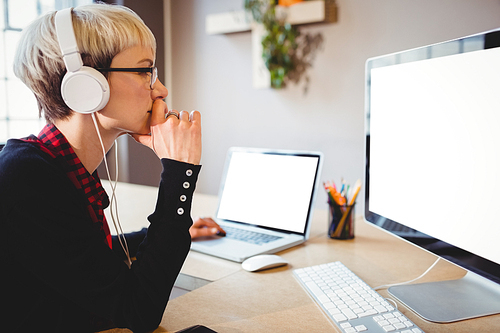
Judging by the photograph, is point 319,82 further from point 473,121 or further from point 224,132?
point 473,121

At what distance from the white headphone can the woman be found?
0.07ft

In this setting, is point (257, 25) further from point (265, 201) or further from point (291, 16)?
point (265, 201)

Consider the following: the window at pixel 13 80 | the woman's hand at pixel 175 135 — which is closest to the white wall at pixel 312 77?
the window at pixel 13 80

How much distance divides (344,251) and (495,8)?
1.91 metres

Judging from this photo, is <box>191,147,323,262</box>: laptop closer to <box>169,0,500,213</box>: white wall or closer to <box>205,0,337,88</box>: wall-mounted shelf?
<box>169,0,500,213</box>: white wall

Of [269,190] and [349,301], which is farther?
[269,190]

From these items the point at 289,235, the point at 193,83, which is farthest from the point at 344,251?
the point at 193,83

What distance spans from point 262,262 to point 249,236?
231mm

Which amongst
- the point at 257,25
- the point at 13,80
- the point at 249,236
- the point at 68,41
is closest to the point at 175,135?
the point at 68,41

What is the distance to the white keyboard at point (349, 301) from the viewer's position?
24.6 inches

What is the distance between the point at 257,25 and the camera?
293cm

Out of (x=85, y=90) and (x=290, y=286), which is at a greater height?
(x=85, y=90)

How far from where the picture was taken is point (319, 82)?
9.29ft

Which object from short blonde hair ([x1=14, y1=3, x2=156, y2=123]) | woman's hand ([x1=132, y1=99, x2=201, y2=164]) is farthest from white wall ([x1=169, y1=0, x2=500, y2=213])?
short blonde hair ([x1=14, y1=3, x2=156, y2=123])
